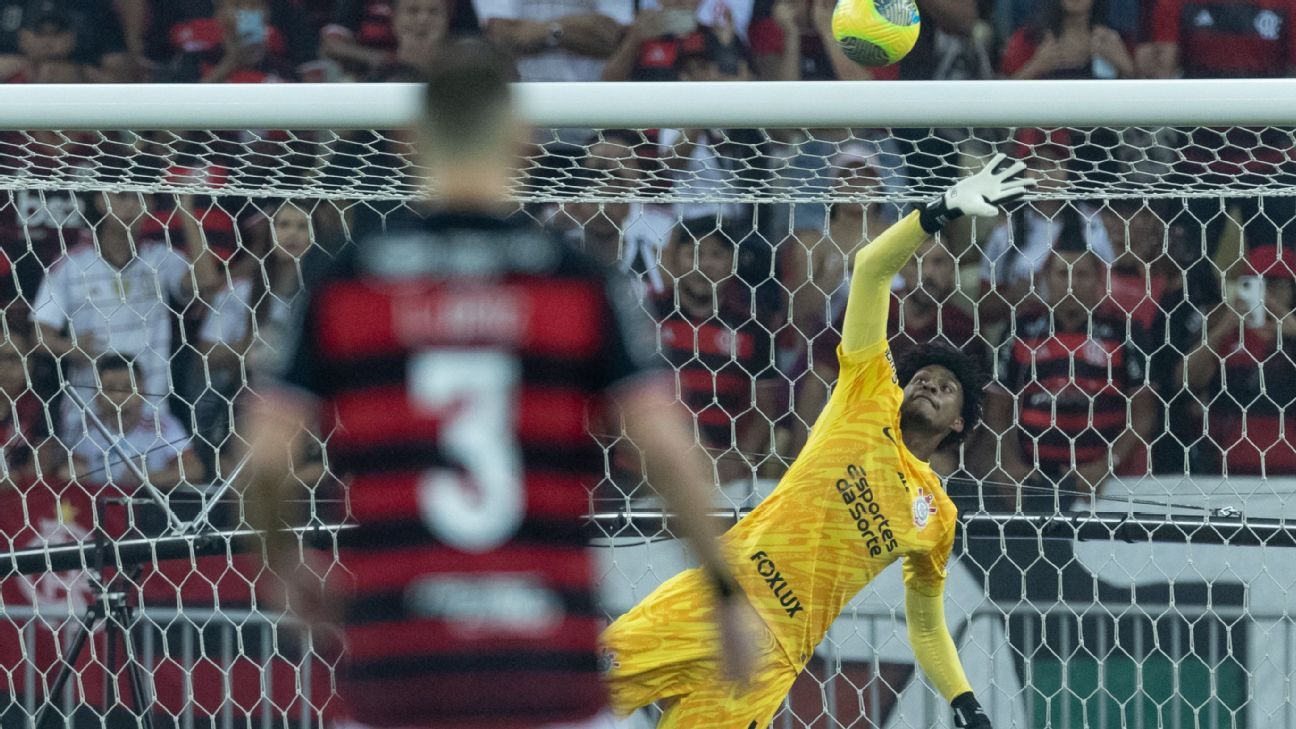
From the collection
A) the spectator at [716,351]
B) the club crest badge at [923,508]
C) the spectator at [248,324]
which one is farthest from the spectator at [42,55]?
the club crest badge at [923,508]

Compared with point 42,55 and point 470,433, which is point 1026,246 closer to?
point 42,55

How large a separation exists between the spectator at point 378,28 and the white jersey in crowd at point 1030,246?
1.95m

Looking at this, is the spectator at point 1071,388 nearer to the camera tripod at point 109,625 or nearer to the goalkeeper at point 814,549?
the goalkeeper at point 814,549

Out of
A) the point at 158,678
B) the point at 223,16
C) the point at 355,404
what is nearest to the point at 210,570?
the point at 158,678

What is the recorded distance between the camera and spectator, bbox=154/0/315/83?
5.88m

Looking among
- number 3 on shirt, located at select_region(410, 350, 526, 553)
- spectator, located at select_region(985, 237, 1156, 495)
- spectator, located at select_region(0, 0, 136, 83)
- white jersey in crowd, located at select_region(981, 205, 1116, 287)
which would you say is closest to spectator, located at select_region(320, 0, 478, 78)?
spectator, located at select_region(0, 0, 136, 83)

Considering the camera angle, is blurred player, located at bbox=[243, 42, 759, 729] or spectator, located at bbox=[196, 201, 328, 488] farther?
spectator, located at bbox=[196, 201, 328, 488]

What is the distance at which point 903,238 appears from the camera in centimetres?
343

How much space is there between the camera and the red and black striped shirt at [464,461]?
5.84 ft

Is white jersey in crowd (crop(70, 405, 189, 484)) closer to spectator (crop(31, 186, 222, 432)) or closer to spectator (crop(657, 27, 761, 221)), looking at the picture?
spectator (crop(31, 186, 222, 432))

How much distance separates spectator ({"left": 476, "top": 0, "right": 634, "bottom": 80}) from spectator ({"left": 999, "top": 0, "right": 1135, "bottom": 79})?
4.27 feet

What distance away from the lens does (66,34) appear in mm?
5926

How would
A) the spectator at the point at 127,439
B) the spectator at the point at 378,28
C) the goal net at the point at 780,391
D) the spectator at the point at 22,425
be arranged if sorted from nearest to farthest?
the goal net at the point at 780,391 → the spectator at the point at 127,439 → the spectator at the point at 22,425 → the spectator at the point at 378,28

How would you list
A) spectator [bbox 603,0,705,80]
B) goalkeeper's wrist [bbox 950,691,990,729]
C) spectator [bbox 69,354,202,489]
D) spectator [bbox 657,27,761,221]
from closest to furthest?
1. goalkeeper's wrist [bbox 950,691,990,729]
2. spectator [bbox 657,27,761,221]
3. spectator [bbox 69,354,202,489]
4. spectator [bbox 603,0,705,80]
